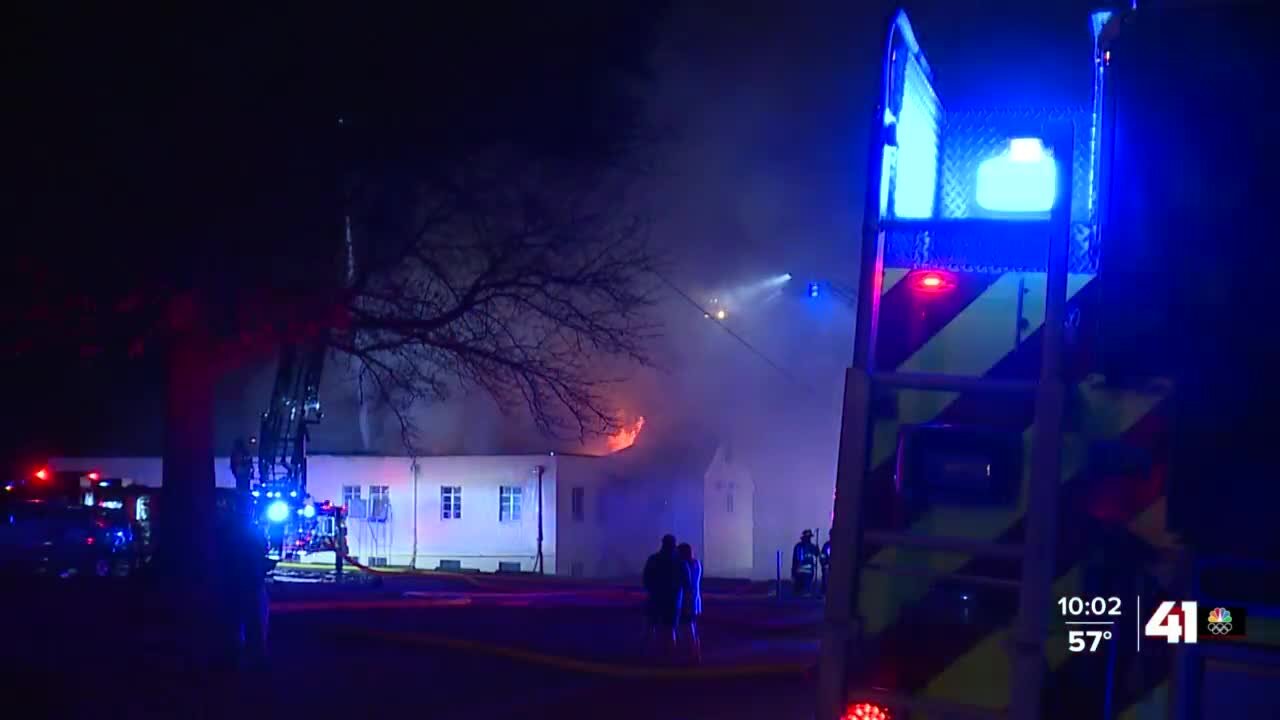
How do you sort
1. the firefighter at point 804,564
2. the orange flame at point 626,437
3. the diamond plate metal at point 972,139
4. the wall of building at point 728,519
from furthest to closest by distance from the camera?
the wall of building at point 728,519, the orange flame at point 626,437, the firefighter at point 804,564, the diamond plate metal at point 972,139

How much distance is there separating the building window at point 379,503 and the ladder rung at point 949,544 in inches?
1275

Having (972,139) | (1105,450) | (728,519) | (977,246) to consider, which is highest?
(972,139)

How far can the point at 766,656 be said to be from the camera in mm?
18156

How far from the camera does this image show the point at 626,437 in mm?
39844

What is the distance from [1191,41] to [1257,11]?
19 cm

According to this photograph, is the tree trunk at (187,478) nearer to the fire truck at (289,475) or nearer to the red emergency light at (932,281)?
the fire truck at (289,475)

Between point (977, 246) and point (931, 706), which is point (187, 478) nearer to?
point (977, 246)

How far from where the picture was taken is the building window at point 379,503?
117ft

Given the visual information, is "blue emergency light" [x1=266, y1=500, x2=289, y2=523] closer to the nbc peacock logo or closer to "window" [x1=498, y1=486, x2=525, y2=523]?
"window" [x1=498, y1=486, x2=525, y2=523]

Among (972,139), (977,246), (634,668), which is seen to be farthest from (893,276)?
(634,668)
